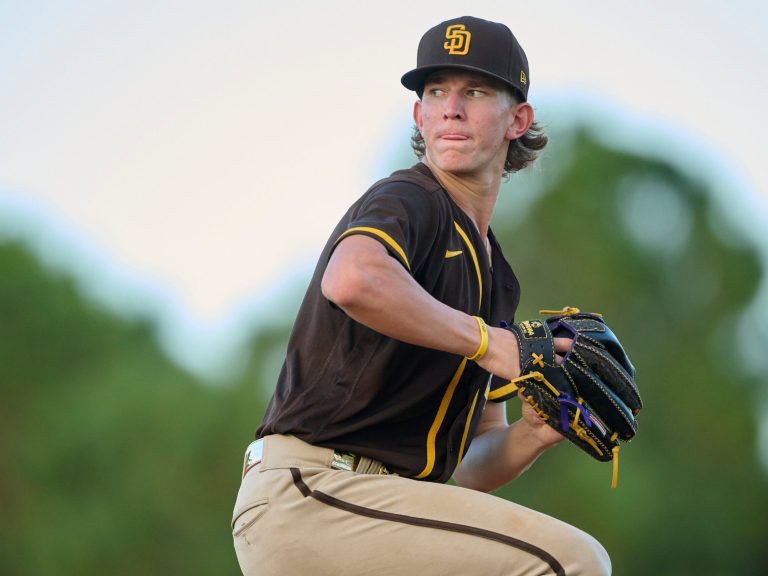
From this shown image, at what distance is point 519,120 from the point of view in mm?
6012

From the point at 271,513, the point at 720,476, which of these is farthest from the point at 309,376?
the point at 720,476

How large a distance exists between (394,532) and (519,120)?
2315 millimetres

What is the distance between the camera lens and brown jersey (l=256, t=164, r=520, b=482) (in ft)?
16.1

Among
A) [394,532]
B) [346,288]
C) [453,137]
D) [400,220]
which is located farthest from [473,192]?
[394,532]

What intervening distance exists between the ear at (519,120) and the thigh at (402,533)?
198 cm

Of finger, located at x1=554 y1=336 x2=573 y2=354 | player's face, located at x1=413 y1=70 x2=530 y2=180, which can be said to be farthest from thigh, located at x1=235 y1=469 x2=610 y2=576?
player's face, located at x1=413 y1=70 x2=530 y2=180

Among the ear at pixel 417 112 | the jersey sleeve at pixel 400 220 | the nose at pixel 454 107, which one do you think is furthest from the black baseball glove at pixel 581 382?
the ear at pixel 417 112

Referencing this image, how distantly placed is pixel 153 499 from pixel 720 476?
11666 millimetres

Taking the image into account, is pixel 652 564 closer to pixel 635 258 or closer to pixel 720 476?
pixel 720 476

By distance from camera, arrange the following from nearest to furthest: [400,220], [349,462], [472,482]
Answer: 1. [400,220]
2. [349,462]
3. [472,482]

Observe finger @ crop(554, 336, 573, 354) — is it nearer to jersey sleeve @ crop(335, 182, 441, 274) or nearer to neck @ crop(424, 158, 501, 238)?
jersey sleeve @ crop(335, 182, 441, 274)

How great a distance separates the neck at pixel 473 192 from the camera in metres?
5.61

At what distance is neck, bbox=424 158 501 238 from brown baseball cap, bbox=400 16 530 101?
443 millimetres

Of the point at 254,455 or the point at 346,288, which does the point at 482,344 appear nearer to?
the point at 346,288
